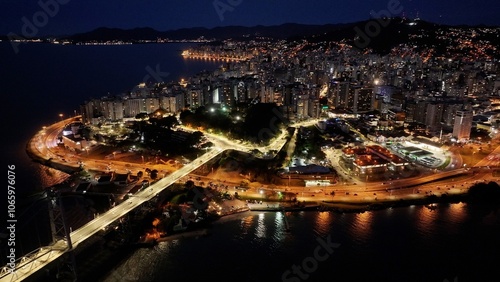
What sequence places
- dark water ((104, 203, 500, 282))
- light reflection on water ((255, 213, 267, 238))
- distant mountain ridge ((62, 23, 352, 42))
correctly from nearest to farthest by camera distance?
dark water ((104, 203, 500, 282))
light reflection on water ((255, 213, 267, 238))
distant mountain ridge ((62, 23, 352, 42))

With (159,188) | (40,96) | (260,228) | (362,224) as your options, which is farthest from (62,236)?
(40,96)

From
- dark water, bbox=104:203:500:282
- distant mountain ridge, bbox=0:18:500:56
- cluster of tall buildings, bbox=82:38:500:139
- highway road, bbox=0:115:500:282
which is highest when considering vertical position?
distant mountain ridge, bbox=0:18:500:56

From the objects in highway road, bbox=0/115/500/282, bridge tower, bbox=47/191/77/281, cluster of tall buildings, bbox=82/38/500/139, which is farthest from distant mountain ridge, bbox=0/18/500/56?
bridge tower, bbox=47/191/77/281

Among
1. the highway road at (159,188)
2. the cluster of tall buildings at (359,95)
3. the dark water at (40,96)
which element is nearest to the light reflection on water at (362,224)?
the highway road at (159,188)

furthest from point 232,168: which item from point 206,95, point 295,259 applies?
point 206,95

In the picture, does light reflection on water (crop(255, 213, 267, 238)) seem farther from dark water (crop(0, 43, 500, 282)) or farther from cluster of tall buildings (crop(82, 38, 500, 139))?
cluster of tall buildings (crop(82, 38, 500, 139))

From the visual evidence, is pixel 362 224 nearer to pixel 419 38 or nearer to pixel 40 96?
pixel 40 96
